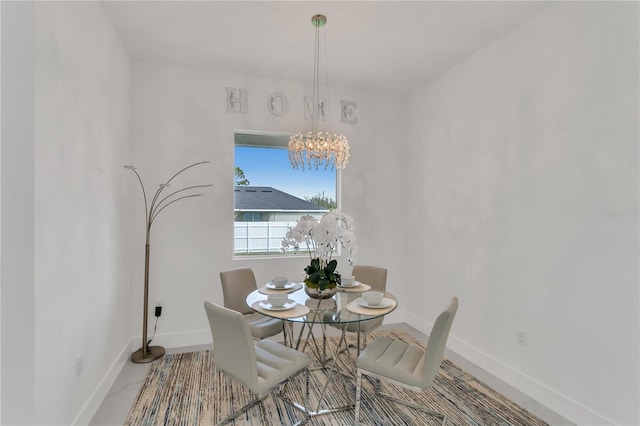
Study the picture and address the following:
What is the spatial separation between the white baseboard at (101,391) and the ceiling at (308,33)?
9.42 feet

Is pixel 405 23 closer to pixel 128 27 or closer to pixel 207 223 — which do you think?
pixel 128 27

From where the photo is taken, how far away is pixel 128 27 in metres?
2.82

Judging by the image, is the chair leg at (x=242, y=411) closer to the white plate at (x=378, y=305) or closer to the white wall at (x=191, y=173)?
the white plate at (x=378, y=305)

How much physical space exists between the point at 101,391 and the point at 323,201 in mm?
2853

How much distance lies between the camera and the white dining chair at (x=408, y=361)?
1964mm

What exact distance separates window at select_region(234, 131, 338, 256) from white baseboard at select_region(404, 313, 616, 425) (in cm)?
217

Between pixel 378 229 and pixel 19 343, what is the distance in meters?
3.50

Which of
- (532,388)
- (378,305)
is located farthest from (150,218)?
(532,388)

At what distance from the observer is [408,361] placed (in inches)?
86.4

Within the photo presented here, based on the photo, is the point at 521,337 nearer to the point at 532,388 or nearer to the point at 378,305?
the point at 532,388

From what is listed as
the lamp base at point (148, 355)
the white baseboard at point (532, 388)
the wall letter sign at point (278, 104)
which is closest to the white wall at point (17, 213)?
the lamp base at point (148, 355)

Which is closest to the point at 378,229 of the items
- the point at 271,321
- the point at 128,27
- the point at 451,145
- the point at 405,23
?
the point at 451,145

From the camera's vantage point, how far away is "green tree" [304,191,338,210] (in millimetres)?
4234

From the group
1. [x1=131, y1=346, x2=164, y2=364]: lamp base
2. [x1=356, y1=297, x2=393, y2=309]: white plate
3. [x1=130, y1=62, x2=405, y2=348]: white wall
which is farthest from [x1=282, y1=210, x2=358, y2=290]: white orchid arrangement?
[x1=131, y1=346, x2=164, y2=364]: lamp base
